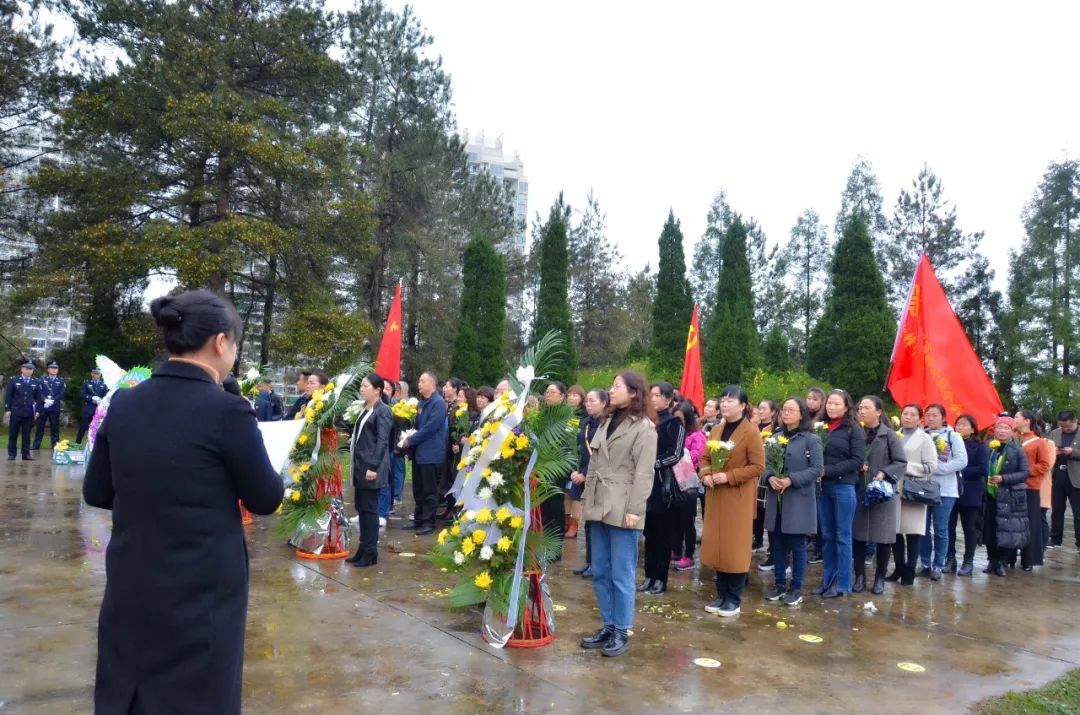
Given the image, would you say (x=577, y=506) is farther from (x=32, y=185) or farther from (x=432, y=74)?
(x=432, y=74)

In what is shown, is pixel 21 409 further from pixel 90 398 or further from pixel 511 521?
pixel 511 521

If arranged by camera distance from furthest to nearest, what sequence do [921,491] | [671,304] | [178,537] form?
[671,304]
[921,491]
[178,537]

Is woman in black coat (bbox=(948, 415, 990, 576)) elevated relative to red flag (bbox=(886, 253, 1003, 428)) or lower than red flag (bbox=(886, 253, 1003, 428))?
lower

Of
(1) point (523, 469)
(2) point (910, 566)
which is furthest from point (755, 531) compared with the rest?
(1) point (523, 469)

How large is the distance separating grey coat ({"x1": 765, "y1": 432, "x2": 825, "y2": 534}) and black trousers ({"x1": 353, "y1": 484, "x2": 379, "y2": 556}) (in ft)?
11.8

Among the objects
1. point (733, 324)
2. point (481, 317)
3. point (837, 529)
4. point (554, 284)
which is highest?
point (554, 284)

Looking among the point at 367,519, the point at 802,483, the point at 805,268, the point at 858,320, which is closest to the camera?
the point at 802,483

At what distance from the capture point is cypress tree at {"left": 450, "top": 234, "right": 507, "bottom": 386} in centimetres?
2569

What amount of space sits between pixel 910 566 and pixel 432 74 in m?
24.9

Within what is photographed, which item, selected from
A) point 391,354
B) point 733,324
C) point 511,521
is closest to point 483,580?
point 511,521

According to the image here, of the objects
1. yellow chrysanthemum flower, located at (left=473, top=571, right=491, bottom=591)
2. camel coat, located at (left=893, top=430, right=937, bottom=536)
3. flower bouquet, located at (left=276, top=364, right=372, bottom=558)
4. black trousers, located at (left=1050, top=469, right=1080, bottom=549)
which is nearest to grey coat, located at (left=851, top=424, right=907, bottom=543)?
camel coat, located at (left=893, top=430, right=937, bottom=536)

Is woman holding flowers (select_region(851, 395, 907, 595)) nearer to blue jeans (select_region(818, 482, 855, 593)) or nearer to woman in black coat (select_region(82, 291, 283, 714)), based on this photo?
blue jeans (select_region(818, 482, 855, 593))

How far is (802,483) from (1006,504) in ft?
11.2

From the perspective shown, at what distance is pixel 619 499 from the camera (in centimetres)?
484
